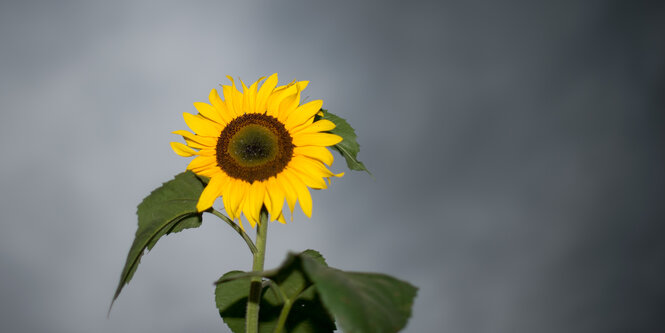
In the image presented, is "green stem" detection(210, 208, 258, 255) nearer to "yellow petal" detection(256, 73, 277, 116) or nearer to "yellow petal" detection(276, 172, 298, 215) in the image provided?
"yellow petal" detection(276, 172, 298, 215)

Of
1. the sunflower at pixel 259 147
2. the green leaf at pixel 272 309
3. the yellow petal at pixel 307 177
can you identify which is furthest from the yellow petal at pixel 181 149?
the green leaf at pixel 272 309

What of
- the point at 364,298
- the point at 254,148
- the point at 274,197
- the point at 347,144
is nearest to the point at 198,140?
the point at 254,148

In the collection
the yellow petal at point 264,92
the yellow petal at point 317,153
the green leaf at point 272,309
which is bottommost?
the green leaf at point 272,309

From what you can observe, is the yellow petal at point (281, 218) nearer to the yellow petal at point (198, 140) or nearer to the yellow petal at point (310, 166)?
the yellow petal at point (310, 166)

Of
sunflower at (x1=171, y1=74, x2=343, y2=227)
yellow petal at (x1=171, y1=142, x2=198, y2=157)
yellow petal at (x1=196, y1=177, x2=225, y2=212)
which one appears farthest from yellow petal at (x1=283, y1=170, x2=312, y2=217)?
yellow petal at (x1=171, y1=142, x2=198, y2=157)

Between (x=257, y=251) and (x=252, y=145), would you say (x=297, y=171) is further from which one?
(x=257, y=251)

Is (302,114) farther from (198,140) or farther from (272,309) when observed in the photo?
(272,309)

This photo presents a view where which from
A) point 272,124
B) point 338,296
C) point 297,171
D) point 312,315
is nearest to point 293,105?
point 272,124
